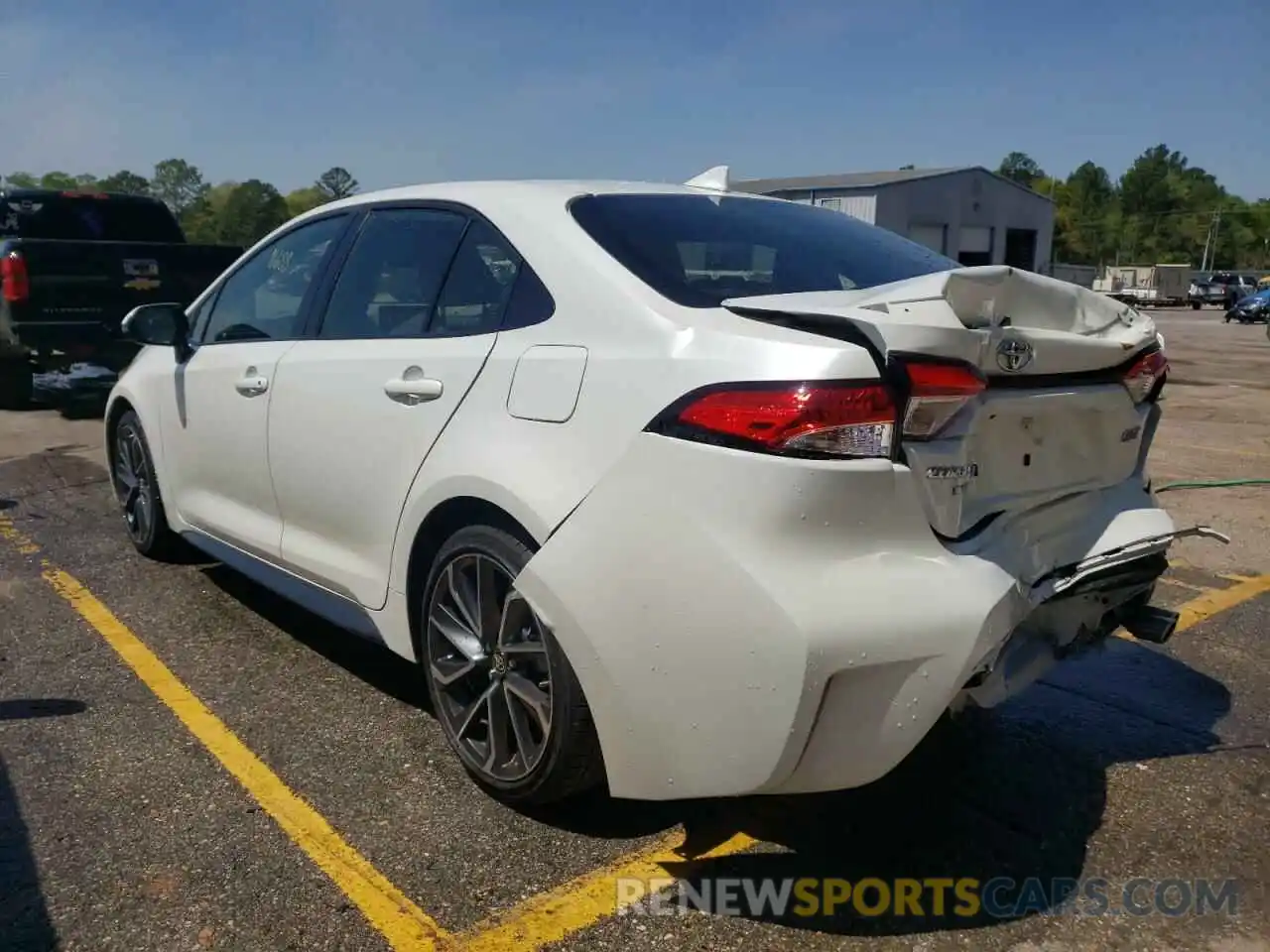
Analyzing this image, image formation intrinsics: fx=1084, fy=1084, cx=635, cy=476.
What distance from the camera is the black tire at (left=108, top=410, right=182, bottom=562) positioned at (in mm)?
4910

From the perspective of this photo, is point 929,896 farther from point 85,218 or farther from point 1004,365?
point 85,218

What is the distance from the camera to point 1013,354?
2.48 m

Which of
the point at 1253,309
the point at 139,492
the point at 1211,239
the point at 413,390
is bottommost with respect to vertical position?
the point at 1253,309

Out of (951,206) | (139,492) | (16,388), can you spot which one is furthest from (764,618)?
(951,206)

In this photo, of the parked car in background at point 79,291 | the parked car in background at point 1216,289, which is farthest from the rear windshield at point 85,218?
the parked car in background at point 1216,289

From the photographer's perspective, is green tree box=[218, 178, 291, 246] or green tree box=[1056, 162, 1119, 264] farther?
green tree box=[1056, 162, 1119, 264]

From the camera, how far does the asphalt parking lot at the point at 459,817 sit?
245 centimetres

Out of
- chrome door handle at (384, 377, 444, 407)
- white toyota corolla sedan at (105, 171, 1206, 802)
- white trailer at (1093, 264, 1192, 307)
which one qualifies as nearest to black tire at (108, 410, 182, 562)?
white toyota corolla sedan at (105, 171, 1206, 802)

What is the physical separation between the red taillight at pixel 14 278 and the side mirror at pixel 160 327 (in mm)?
5477

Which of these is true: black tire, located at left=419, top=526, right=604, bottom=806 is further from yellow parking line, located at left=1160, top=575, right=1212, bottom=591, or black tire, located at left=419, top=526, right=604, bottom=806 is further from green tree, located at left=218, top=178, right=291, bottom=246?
green tree, located at left=218, top=178, right=291, bottom=246

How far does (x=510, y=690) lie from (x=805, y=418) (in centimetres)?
112

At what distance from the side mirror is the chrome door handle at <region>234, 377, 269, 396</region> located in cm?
62

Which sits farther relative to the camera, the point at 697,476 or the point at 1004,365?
the point at 1004,365

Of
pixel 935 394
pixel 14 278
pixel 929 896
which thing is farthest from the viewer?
pixel 14 278
